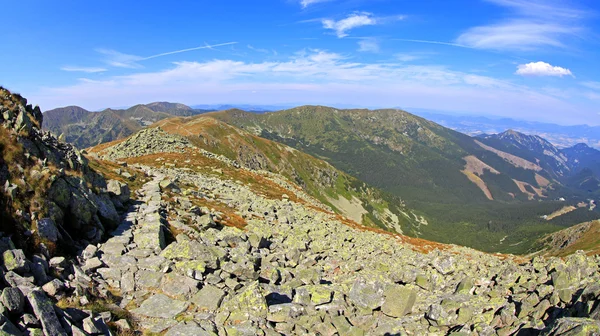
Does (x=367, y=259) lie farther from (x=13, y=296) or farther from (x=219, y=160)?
(x=219, y=160)

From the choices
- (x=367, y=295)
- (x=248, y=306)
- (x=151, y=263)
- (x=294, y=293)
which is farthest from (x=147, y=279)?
(x=367, y=295)

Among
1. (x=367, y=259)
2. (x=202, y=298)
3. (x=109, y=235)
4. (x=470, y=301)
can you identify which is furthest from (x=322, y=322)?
(x=367, y=259)

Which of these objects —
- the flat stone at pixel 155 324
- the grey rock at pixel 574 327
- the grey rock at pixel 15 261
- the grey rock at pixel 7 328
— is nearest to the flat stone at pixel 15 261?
the grey rock at pixel 15 261

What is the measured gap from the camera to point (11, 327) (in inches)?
373

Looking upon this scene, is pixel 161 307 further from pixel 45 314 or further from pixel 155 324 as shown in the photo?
pixel 45 314

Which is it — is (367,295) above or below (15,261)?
below

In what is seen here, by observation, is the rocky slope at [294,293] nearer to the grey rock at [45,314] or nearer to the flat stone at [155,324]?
the flat stone at [155,324]

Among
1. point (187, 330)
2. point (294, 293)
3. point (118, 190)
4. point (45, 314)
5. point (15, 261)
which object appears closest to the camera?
point (45, 314)

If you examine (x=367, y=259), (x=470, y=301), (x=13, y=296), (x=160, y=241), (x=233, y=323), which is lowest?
(x=367, y=259)

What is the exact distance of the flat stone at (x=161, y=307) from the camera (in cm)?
1499

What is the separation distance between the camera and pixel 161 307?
15492mm

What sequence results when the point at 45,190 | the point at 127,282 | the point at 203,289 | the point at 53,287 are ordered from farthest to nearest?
the point at 45,190 → the point at 127,282 → the point at 203,289 → the point at 53,287

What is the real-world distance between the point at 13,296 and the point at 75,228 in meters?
11.5

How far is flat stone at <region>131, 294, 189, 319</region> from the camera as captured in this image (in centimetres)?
1499
